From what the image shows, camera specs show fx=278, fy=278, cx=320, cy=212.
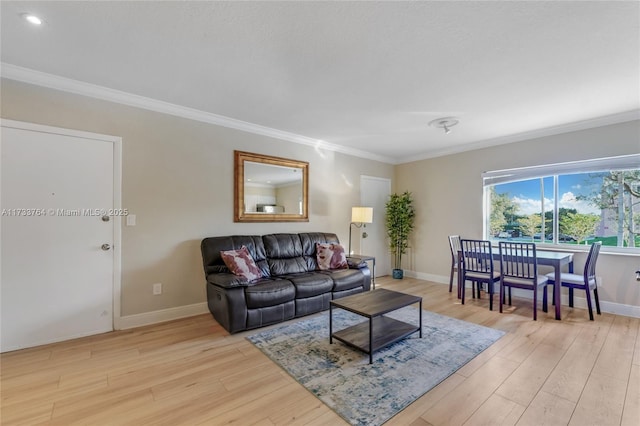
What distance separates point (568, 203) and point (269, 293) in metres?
4.42

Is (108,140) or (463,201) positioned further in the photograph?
(463,201)

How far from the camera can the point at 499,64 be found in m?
→ 2.42

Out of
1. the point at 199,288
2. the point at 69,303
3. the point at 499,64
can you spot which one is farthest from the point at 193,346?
the point at 499,64

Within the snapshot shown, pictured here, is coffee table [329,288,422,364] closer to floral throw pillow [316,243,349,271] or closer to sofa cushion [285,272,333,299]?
sofa cushion [285,272,333,299]

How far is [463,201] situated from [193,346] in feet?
15.5

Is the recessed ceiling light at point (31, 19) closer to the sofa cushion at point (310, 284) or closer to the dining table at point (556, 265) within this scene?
the sofa cushion at point (310, 284)

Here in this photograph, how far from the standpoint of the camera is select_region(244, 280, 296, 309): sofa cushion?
9.67 ft

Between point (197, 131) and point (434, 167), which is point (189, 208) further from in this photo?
point (434, 167)

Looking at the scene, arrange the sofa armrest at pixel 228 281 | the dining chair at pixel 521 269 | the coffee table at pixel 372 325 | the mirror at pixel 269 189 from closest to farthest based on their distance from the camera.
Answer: the coffee table at pixel 372 325
the sofa armrest at pixel 228 281
the dining chair at pixel 521 269
the mirror at pixel 269 189

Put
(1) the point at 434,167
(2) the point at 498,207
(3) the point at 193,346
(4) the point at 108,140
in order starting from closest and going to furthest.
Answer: (3) the point at 193,346 < (4) the point at 108,140 < (2) the point at 498,207 < (1) the point at 434,167

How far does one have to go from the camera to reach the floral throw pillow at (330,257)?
410 centimetres

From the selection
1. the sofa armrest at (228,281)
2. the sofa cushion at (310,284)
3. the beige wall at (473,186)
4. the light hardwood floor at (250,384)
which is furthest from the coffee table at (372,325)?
the beige wall at (473,186)

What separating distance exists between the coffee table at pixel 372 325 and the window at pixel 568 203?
2.97 m

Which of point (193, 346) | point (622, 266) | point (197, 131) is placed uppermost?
point (197, 131)
